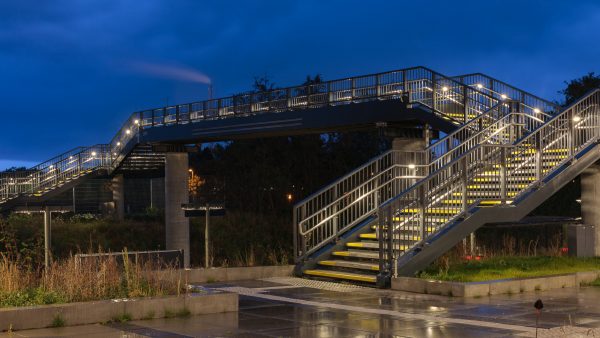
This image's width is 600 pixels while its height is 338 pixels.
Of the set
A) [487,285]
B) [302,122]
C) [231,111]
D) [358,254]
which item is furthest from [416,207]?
[231,111]

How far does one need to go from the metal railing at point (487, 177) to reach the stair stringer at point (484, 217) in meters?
0.13

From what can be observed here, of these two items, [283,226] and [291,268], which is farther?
[283,226]

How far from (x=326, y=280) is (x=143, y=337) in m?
8.09

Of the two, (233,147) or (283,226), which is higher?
(233,147)

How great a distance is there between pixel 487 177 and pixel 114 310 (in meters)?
11.6

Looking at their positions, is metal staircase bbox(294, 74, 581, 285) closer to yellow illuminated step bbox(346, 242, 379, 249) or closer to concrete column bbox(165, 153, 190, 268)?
yellow illuminated step bbox(346, 242, 379, 249)

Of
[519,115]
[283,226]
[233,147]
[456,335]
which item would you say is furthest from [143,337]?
[233,147]

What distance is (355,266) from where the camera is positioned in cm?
1797

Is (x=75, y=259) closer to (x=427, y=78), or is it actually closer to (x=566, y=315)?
(x=566, y=315)

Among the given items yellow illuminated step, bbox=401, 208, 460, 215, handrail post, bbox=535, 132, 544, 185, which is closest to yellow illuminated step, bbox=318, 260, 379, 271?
yellow illuminated step, bbox=401, 208, 460, 215

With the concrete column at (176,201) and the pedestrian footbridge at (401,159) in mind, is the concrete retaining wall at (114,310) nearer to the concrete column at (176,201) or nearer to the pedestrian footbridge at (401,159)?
the pedestrian footbridge at (401,159)

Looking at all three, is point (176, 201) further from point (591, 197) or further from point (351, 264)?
point (351, 264)

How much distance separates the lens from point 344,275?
1786 centimetres

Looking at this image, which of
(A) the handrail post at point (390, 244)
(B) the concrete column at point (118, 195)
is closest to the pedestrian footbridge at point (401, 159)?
(A) the handrail post at point (390, 244)
